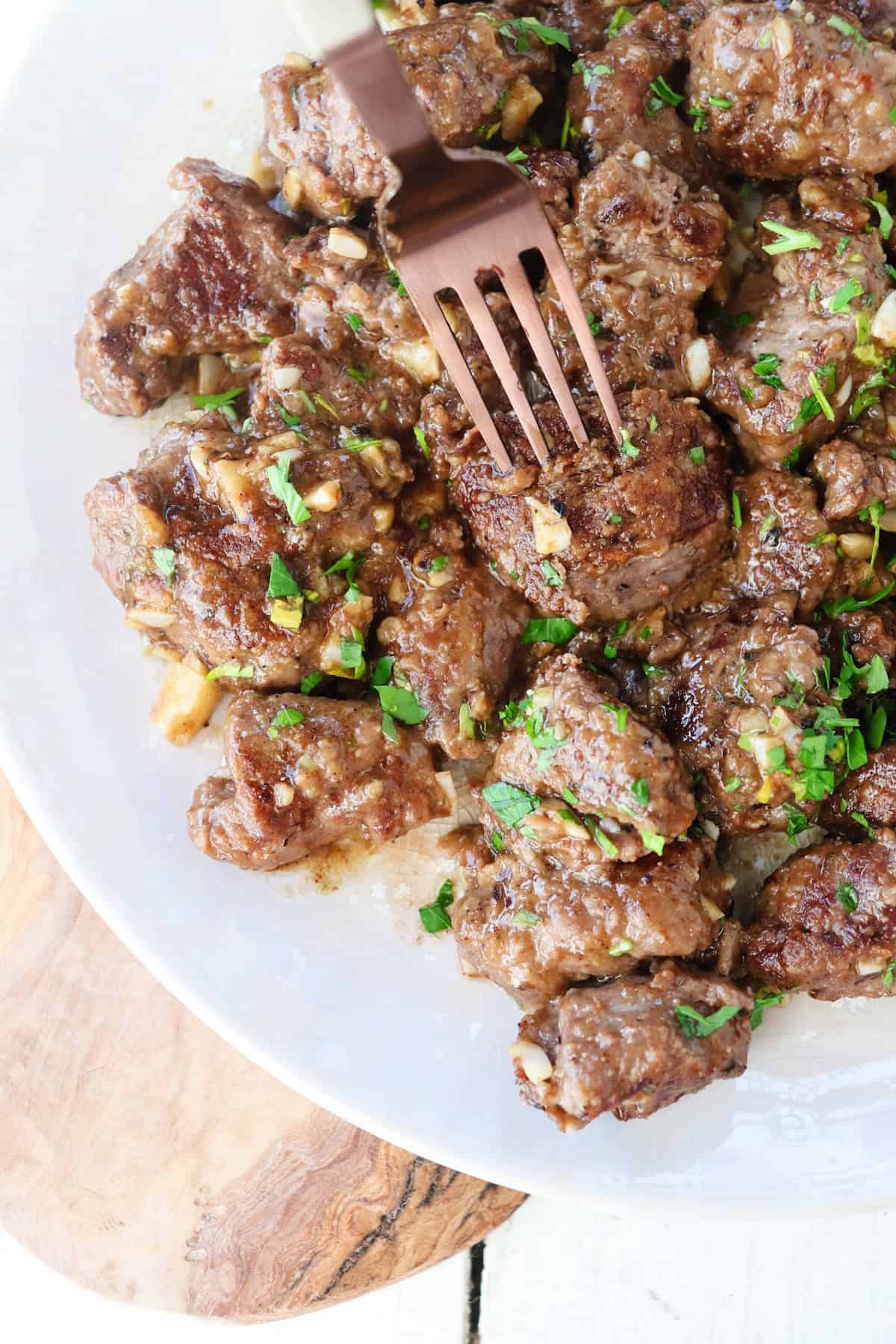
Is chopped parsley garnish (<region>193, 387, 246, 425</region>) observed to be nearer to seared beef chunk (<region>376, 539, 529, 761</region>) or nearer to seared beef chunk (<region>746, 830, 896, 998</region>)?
seared beef chunk (<region>376, 539, 529, 761</region>)

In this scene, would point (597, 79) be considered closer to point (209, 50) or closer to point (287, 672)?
point (209, 50)

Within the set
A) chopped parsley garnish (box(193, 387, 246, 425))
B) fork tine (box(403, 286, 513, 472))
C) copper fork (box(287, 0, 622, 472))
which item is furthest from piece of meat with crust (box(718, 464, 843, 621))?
chopped parsley garnish (box(193, 387, 246, 425))

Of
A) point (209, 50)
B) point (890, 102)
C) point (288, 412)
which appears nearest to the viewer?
point (890, 102)

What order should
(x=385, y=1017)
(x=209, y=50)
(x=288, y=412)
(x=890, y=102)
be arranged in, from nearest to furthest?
(x=890, y=102), (x=288, y=412), (x=385, y=1017), (x=209, y=50)

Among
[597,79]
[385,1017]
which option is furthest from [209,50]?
[385,1017]

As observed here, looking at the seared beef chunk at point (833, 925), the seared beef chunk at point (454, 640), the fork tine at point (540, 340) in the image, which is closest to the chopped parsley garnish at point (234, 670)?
the seared beef chunk at point (454, 640)

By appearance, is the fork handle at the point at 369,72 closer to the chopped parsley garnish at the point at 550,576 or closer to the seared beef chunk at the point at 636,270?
the seared beef chunk at the point at 636,270
